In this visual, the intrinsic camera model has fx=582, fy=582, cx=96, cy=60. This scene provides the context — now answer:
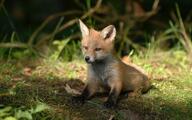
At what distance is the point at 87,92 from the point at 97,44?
600mm

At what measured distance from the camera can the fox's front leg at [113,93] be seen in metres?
6.75

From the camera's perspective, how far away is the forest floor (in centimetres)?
646

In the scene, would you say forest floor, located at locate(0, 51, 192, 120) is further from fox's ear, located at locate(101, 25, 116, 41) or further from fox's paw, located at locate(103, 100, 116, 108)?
fox's ear, located at locate(101, 25, 116, 41)

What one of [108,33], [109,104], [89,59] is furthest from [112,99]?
[108,33]

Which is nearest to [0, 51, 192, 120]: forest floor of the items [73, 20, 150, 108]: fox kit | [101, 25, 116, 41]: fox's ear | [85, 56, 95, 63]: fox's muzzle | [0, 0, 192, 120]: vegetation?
[0, 0, 192, 120]: vegetation

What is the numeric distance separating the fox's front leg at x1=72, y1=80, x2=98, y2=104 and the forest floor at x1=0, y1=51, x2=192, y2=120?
8 cm

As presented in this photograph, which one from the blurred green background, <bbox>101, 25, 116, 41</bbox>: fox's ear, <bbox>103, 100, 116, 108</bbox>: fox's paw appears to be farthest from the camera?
the blurred green background

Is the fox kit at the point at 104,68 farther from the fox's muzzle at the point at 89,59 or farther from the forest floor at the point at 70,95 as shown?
the forest floor at the point at 70,95

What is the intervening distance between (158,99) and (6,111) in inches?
81.7

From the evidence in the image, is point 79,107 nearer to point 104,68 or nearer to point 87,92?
point 87,92

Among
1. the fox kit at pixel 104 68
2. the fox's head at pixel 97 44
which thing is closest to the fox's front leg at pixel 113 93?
the fox kit at pixel 104 68

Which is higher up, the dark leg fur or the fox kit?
the fox kit

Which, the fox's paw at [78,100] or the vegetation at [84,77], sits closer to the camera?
the vegetation at [84,77]

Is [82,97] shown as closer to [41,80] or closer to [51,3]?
[41,80]
